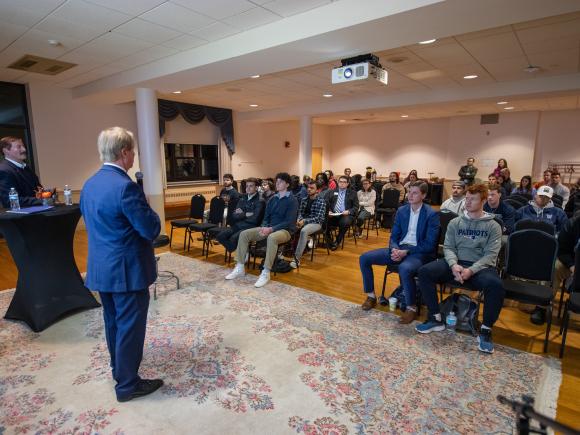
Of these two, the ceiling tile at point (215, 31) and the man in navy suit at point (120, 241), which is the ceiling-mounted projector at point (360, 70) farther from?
the man in navy suit at point (120, 241)

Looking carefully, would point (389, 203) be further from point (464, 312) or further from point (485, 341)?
point (485, 341)

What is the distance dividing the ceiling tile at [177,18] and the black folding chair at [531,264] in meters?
3.61

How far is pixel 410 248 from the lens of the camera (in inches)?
129

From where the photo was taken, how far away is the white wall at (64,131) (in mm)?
6488

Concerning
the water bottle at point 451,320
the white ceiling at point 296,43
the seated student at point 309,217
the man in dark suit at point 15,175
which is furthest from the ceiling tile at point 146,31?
the water bottle at point 451,320

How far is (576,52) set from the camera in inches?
175

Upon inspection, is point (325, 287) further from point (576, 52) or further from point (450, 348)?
point (576, 52)

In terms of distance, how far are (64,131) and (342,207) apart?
5.65 m

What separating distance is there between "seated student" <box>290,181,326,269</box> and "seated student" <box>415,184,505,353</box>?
6.56 feet

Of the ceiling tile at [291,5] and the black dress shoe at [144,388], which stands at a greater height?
the ceiling tile at [291,5]

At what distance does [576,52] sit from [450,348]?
14.2ft

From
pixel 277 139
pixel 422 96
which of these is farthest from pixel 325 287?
pixel 277 139

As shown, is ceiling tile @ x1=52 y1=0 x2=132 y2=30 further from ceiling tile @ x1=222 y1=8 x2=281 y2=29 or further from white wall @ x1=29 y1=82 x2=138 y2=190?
white wall @ x1=29 y1=82 x2=138 y2=190

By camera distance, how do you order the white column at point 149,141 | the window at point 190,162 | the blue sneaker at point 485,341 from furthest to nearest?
the window at point 190,162, the white column at point 149,141, the blue sneaker at point 485,341
